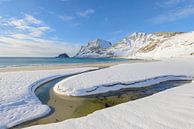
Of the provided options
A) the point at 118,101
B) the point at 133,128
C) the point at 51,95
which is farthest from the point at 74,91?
the point at 133,128

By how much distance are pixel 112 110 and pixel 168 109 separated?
2.42 metres

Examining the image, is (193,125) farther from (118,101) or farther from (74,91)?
(74,91)

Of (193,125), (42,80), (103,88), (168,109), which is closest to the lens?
(193,125)

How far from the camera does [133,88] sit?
16016 mm

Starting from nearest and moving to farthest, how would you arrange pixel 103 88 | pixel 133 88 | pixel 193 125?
pixel 193 125 → pixel 103 88 → pixel 133 88

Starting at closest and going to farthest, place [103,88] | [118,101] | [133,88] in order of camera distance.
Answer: [118,101] → [103,88] → [133,88]

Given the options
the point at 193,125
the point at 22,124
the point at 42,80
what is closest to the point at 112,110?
the point at 193,125

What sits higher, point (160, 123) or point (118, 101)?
point (160, 123)

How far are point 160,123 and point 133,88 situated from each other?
10.0 meters

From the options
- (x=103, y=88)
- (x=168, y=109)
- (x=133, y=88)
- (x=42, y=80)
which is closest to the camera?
(x=168, y=109)

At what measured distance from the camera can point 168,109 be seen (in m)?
7.62

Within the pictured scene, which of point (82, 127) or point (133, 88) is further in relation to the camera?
point (133, 88)

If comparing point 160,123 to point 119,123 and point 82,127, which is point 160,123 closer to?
point 119,123

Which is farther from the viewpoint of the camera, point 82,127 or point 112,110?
point 112,110
